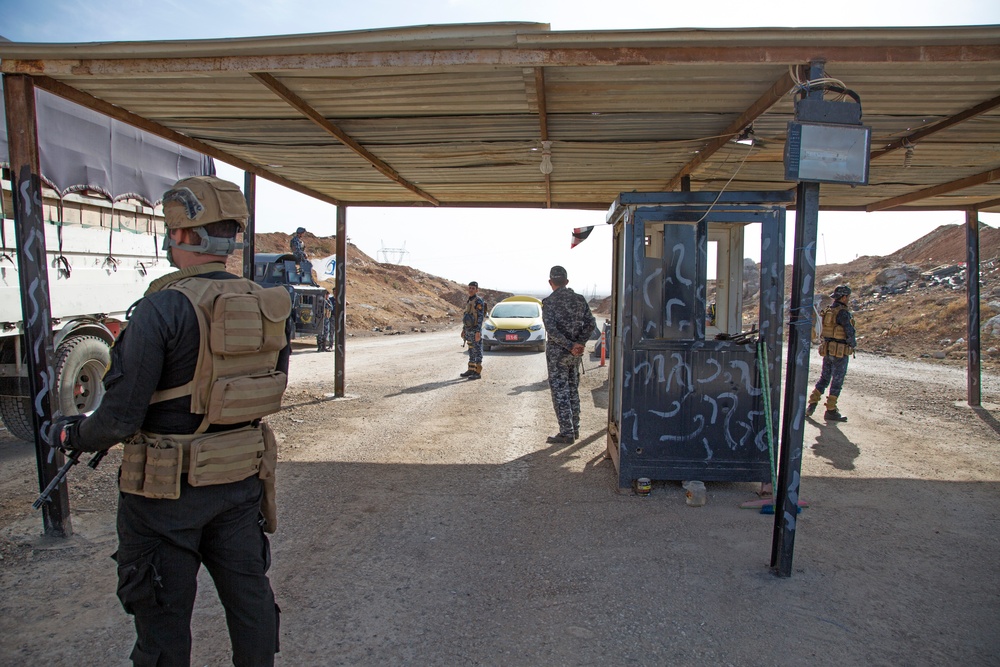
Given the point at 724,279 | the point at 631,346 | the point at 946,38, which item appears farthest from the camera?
the point at 724,279

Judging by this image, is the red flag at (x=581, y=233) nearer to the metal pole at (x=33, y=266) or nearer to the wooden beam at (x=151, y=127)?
the wooden beam at (x=151, y=127)

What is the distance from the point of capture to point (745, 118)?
198 inches

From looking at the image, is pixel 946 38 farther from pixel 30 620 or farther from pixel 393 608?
pixel 30 620

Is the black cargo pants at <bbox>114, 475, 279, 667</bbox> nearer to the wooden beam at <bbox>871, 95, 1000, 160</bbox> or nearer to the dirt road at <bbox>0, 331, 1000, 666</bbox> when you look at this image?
the dirt road at <bbox>0, 331, 1000, 666</bbox>

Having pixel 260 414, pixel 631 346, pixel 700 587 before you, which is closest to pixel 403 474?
pixel 631 346

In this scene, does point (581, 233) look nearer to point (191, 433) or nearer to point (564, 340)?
point (564, 340)

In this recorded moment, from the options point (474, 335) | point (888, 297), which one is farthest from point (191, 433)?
point (888, 297)

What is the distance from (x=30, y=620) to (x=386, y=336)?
2055 cm

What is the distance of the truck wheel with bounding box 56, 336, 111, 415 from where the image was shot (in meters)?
5.88

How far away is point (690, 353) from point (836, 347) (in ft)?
13.4

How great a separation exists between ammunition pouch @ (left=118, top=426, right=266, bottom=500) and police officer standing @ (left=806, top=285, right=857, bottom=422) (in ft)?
25.0

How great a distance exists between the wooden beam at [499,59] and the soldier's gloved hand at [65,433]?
2712mm

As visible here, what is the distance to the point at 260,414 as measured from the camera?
2.32 m

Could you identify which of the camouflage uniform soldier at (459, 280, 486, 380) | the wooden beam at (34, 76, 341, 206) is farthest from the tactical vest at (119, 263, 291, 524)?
the camouflage uniform soldier at (459, 280, 486, 380)
